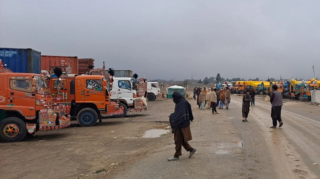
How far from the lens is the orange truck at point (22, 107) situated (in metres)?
10.5

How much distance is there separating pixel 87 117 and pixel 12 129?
13.6ft

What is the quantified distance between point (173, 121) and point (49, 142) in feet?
19.1

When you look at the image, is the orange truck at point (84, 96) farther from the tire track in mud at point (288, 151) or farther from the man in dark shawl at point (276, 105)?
the man in dark shawl at point (276, 105)

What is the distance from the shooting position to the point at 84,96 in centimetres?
1410

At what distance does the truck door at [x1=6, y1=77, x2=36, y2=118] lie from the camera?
1051 centimetres

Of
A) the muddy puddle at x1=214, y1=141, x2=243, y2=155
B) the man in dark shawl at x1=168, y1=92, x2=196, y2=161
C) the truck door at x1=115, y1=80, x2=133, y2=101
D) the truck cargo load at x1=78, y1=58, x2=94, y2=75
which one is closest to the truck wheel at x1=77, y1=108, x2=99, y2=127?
the truck door at x1=115, y1=80, x2=133, y2=101

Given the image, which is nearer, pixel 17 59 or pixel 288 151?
pixel 288 151

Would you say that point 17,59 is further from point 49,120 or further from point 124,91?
point 124,91

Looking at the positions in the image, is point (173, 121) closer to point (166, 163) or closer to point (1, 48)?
point (166, 163)

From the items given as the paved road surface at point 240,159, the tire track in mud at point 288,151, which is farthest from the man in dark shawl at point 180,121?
the tire track in mud at point 288,151

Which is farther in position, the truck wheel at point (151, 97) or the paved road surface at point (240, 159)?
the truck wheel at point (151, 97)

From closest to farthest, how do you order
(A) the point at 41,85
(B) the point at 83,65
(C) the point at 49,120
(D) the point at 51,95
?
(C) the point at 49,120 → (A) the point at 41,85 → (D) the point at 51,95 → (B) the point at 83,65

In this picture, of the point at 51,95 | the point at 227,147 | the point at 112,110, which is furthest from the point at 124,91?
the point at 227,147

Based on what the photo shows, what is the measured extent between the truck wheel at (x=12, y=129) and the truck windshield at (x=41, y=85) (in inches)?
49.9
